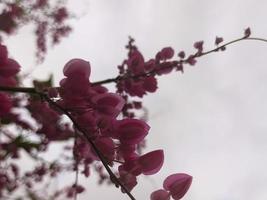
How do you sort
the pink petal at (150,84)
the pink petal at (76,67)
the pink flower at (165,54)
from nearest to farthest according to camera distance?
the pink petal at (76,67), the pink petal at (150,84), the pink flower at (165,54)

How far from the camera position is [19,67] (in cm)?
173

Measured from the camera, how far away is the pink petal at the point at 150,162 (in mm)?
1663

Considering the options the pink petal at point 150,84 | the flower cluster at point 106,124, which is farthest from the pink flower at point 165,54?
the flower cluster at point 106,124

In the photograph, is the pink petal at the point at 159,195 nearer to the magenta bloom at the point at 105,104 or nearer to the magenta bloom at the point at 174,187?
the magenta bloom at the point at 174,187

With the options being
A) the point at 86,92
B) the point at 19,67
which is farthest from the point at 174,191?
the point at 19,67

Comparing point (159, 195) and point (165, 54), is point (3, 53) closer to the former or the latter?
point (159, 195)

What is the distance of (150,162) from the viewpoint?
167cm

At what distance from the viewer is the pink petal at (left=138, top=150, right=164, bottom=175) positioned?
166 centimetres

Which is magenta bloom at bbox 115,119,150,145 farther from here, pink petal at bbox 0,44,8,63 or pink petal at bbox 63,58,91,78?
pink petal at bbox 0,44,8,63

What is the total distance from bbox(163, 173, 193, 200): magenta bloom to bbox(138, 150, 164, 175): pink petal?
0.06 metres

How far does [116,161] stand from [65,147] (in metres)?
4.10

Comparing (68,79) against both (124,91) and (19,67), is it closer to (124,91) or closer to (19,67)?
(19,67)

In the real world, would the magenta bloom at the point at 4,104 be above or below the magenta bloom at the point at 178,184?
above

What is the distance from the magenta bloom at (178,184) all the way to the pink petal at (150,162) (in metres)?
0.06
